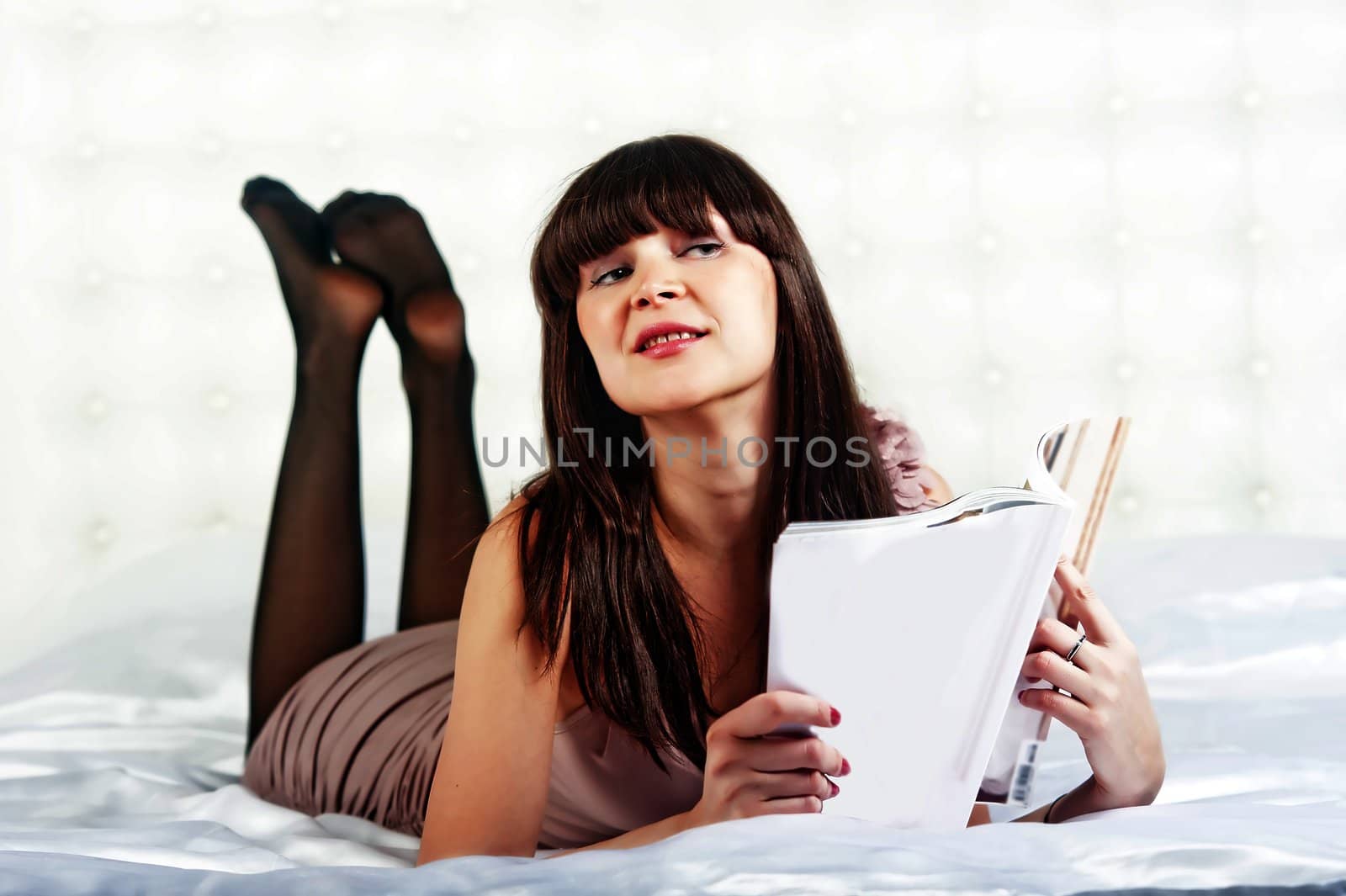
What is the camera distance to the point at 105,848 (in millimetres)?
780

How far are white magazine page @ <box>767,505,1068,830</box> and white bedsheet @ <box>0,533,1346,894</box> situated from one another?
0.14 ft

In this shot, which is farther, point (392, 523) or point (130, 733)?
point (392, 523)

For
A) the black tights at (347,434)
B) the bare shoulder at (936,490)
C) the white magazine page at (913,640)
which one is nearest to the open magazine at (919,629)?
the white magazine page at (913,640)

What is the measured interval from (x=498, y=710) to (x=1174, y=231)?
4.74 ft

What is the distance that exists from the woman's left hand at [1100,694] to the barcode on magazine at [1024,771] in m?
0.04

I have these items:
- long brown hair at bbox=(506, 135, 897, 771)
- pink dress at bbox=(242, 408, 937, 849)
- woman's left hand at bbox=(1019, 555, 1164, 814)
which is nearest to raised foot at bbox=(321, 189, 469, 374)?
pink dress at bbox=(242, 408, 937, 849)

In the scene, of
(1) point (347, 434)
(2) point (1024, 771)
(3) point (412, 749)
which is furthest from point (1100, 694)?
(1) point (347, 434)

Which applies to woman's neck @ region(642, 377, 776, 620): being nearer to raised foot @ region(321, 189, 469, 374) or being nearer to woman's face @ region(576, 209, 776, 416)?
woman's face @ region(576, 209, 776, 416)

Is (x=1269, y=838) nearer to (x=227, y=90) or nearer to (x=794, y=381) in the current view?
(x=794, y=381)

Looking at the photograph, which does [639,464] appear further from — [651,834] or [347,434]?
[347,434]

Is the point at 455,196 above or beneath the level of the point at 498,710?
above

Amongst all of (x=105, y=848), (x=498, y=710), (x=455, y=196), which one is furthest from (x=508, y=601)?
(x=455, y=196)

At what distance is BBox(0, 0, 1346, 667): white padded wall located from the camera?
Result: 1732 millimetres

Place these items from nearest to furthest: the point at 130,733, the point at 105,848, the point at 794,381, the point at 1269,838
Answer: the point at 1269,838 < the point at 105,848 < the point at 794,381 < the point at 130,733
